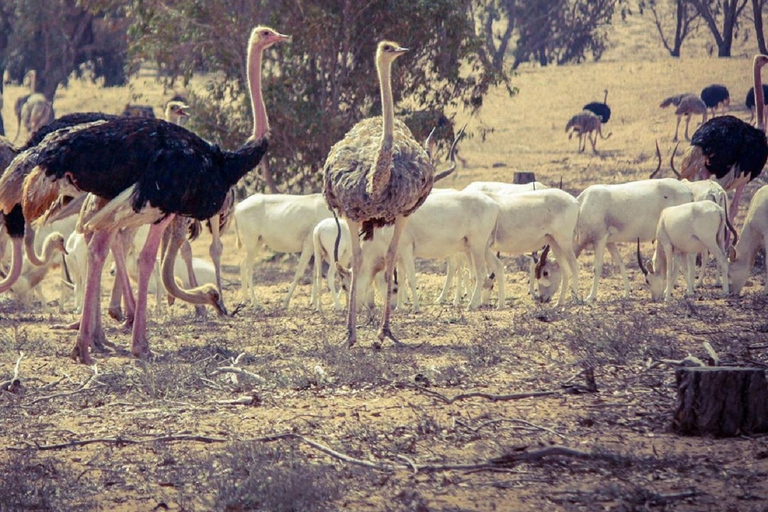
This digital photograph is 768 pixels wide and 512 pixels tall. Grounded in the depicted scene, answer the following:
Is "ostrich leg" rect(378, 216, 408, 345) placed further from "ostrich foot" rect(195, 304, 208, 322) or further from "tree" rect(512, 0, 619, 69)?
"tree" rect(512, 0, 619, 69)

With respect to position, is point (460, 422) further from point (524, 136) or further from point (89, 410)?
point (524, 136)

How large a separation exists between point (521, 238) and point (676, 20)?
46.2 m

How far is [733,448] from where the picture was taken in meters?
6.24

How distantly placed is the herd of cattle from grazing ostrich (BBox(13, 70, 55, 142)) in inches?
128

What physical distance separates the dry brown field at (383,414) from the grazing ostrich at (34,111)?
4.20 meters

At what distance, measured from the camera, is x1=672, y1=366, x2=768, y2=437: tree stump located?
6367mm

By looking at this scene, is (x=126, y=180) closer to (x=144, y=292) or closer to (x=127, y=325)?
(x=144, y=292)

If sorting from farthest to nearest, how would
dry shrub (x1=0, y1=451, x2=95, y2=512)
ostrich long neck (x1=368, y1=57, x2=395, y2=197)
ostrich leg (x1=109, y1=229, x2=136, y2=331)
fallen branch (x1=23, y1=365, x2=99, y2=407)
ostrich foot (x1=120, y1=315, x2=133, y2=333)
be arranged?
ostrich foot (x1=120, y1=315, x2=133, y2=333)
ostrich leg (x1=109, y1=229, x2=136, y2=331)
ostrich long neck (x1=368, y1=57, x2=395, y2=197)
fallen branch (x1=23, y1=365, x2=99, y2=407)
dry shrub (x1=0, y1=451, x2=95, y2=512)

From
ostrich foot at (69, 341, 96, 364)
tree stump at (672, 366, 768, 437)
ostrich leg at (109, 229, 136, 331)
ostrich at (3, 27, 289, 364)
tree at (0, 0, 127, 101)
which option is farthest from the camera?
tree at (0, 0, 127, 101)

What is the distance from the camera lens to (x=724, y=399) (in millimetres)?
6406

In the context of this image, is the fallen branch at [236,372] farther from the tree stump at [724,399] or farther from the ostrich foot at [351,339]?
the tree stump at [724,399]

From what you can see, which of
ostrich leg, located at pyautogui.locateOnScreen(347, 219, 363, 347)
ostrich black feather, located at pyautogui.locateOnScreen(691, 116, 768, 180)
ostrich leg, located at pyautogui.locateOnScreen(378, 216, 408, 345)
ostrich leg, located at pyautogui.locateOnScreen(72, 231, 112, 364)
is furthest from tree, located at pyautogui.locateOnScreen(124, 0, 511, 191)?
ostrich leg, located at pyautogui.locateOnScreen(72, 231, 112, 364)

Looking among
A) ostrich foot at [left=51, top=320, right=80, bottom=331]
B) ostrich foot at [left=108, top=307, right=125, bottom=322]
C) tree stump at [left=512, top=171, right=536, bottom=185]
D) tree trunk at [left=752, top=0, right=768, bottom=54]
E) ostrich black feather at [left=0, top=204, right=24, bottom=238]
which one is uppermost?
tree trunk at [left=752, top=0, right=768, bottom=54]

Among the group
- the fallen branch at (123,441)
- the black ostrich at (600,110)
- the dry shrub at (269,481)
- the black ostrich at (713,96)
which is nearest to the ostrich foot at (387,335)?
the fallen branch at (123,441)
